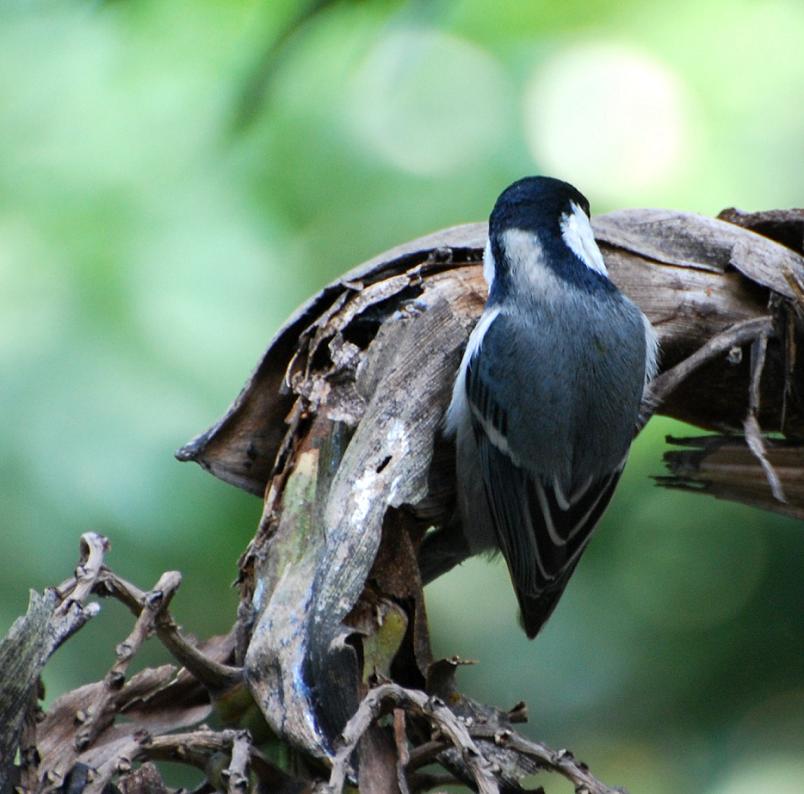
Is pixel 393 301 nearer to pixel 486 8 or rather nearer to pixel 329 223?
pixel 329 223

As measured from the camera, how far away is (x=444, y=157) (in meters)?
1.60

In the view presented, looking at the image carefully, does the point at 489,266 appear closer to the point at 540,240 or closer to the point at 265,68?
the point at 540,240

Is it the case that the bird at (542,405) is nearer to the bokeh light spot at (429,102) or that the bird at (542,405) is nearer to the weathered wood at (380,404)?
the weathered wood at (380,404)

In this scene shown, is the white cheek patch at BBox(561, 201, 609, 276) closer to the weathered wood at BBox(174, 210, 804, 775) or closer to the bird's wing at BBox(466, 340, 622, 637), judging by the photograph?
the weathered wood at BBox(174, 210, 804, 775)

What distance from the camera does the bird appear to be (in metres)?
1.09

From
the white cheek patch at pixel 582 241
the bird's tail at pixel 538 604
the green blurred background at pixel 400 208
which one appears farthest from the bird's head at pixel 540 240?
the green blurred background at pixel 400 208

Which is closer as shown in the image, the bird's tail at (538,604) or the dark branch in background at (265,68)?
the bird's tail at (538,604)

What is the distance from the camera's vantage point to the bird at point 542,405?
109cm

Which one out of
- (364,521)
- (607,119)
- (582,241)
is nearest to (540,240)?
(582,241)

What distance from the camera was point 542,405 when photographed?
3.66ft

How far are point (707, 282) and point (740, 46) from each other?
0.61m

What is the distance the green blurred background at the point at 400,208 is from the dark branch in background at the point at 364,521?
422 mm

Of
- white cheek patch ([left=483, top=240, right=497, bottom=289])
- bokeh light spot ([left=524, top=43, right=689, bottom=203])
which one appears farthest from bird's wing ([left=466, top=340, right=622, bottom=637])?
bokeh light spot ([left=524, top=43, right=689, bottom=203])

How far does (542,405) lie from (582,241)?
17 cm
